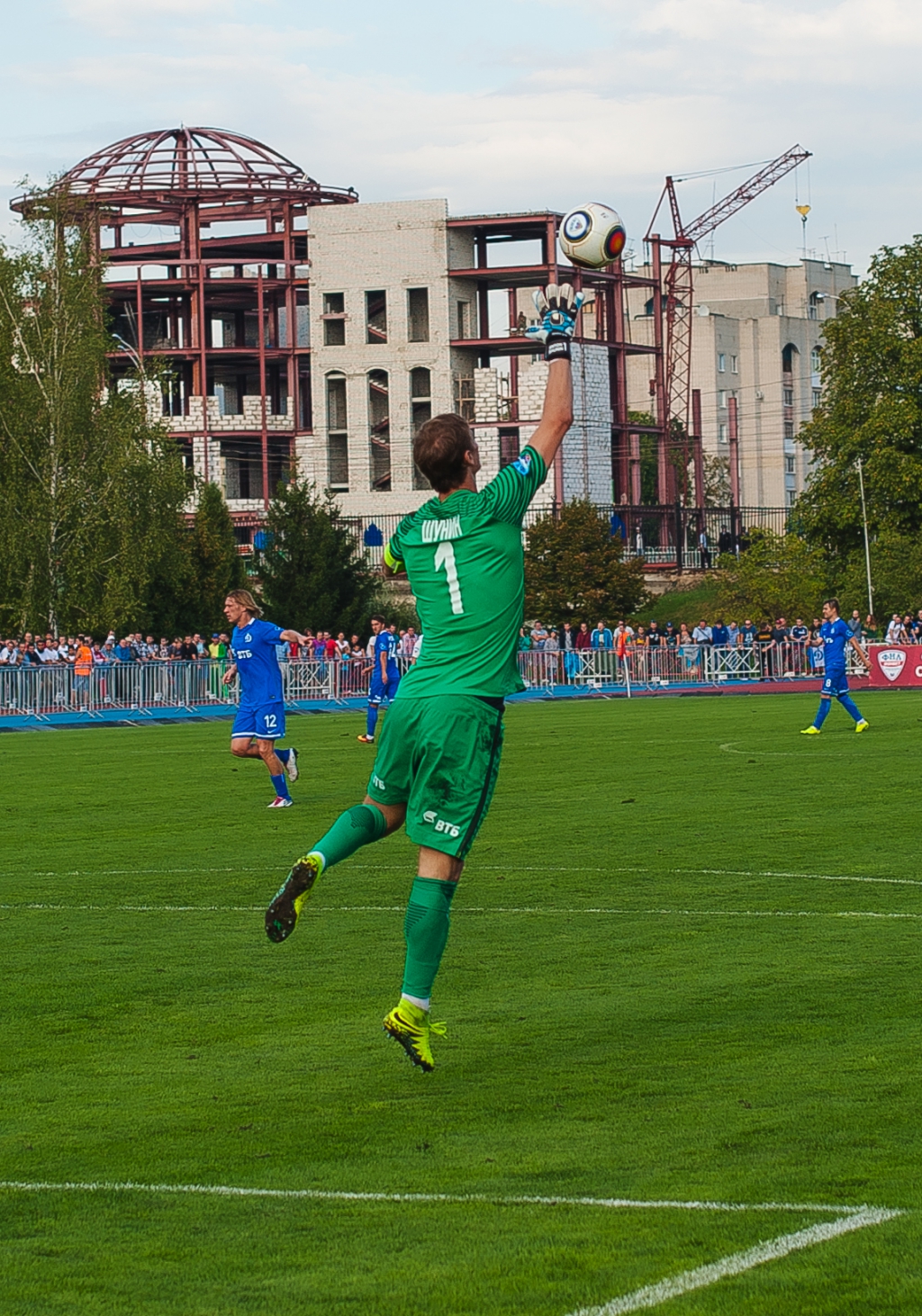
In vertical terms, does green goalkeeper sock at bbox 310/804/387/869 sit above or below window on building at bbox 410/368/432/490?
below

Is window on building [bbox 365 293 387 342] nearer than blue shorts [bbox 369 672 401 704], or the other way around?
blue shorts [bbox 369 672 401 704]

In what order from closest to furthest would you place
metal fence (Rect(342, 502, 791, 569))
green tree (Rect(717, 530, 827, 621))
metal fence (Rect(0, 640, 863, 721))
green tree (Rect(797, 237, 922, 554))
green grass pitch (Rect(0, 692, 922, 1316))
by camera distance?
green grass pitch (Rect(0, 692, 922, 1316))
metal fence (Rect(0, 640, 863, 721))
green tree (Rect(717, 530, 827, 621))
green tree (Rect(797, 237, 922, 554))
metal fence (Rect(342, 502, 791, 569))

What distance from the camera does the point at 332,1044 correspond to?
312 inches

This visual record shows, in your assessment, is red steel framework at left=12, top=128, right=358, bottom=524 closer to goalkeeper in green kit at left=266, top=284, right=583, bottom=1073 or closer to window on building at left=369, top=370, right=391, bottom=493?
window on building at left=369, top=370, right=391, bottom=493

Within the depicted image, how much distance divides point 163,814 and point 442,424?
12.7 m

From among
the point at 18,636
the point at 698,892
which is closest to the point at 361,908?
the point at 698,892

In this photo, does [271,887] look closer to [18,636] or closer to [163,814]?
[163,814]

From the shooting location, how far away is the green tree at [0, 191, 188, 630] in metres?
55.6

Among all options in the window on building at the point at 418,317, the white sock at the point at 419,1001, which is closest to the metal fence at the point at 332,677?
the white sock at the point at 419,1001

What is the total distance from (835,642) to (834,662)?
1.65ft

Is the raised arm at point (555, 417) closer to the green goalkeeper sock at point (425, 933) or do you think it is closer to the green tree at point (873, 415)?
the green goalkeeper sock at point (425, 933)

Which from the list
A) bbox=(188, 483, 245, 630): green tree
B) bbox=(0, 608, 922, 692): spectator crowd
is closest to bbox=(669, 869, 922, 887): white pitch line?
bbox=(0, 608, 922, 692): spectator crowd

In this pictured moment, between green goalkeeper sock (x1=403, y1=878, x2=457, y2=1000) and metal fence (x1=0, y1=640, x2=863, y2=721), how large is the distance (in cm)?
2857

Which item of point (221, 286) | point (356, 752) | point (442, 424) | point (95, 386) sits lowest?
point (356, 752)
